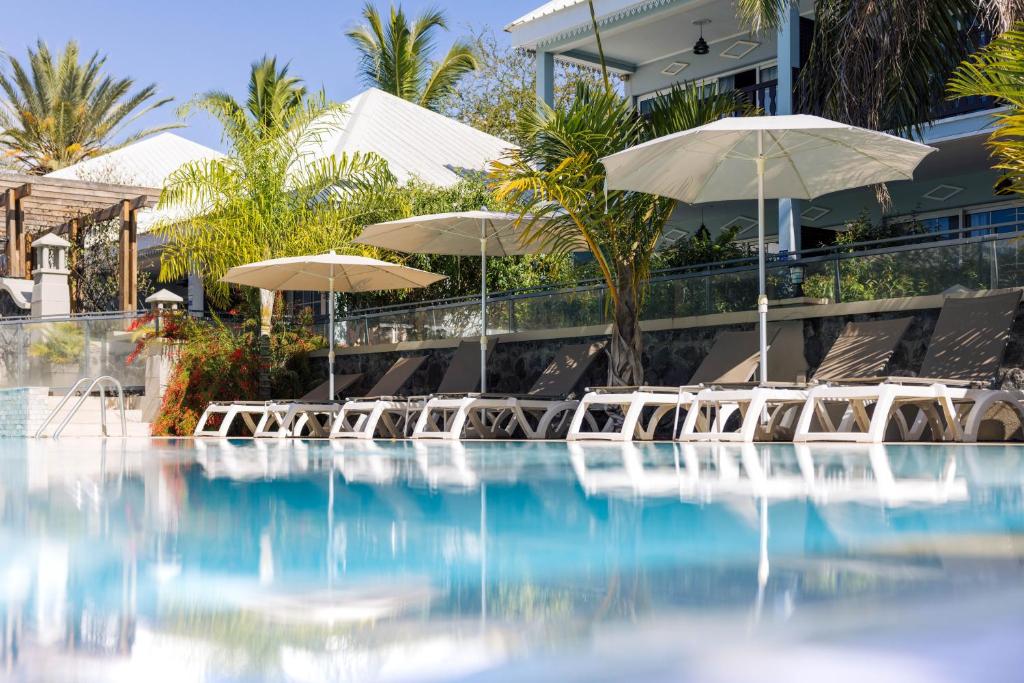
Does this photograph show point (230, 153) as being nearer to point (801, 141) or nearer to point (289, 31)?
point (801, 141)

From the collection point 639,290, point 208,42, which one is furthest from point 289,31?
point 639,290

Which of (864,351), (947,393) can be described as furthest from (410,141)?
(947,393)

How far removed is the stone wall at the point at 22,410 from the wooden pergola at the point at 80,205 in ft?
18.0

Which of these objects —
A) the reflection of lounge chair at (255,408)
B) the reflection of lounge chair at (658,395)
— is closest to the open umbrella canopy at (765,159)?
the reflection of lounge chair at (658,395)

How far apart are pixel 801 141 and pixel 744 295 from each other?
2.76m

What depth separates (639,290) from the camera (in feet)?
42.3

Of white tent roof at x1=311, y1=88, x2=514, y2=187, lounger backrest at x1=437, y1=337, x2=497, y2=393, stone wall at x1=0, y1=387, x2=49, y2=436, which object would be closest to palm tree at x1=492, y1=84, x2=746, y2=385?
lounger backrest at x1=437, y1=337, x2=497, y2=393

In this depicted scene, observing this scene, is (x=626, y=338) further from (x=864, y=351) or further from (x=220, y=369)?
(x=220, y=369)

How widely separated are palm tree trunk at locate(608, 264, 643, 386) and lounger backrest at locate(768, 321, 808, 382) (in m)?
1.52

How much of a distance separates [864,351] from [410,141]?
43.8 feet

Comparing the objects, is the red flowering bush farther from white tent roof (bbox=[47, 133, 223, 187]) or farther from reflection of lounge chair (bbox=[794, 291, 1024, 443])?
white tent roof (bbox=[47, 133, 223, 187])

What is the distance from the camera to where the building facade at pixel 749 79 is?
A: 1778 cm

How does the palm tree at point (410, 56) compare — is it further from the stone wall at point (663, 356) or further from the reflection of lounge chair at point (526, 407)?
the reflection of lounge chair at point (526, 407)

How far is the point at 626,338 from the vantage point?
12453mm
